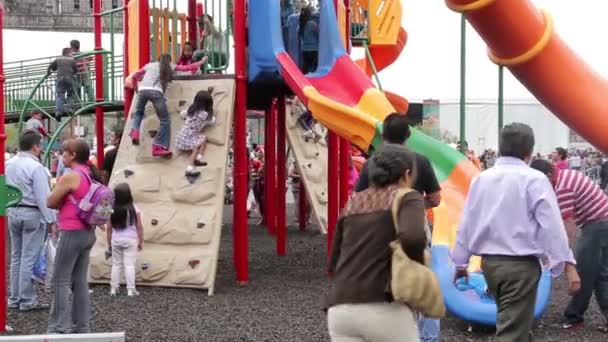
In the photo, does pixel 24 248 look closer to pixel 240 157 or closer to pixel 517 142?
pixel 240 157

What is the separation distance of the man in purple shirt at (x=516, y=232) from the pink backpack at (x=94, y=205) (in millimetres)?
3007

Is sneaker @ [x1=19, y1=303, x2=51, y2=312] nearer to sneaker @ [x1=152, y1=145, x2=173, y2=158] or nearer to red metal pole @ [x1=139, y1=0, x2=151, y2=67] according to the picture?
sneaker @ [x1=152, y1=145, x2=173, y2=158]

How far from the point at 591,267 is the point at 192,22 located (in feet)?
26.9

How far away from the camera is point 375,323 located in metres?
4.09

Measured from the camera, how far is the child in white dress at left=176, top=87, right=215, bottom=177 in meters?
10.6

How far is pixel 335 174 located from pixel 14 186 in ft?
17.6

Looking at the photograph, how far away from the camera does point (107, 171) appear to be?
12359 millimetres

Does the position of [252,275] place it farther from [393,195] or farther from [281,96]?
[393,195]

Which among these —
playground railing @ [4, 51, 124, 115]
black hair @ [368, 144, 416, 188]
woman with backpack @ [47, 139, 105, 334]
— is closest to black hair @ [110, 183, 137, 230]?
woman with backpack @ [47, 139, 105, 334]

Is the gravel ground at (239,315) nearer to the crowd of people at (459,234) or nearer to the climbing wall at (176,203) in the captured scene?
the climbing wall at (176,203)

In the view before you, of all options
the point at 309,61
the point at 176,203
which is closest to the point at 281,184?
the point at 309,61

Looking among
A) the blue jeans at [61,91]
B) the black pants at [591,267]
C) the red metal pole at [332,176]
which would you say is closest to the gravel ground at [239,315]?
the black pants at [591,267]

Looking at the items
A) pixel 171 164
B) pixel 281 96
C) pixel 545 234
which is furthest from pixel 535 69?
pixel 281 96

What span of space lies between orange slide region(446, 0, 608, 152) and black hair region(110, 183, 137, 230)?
4.31 m
